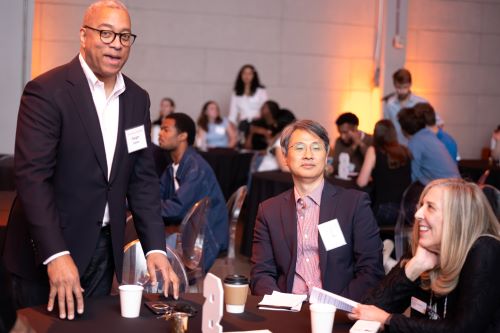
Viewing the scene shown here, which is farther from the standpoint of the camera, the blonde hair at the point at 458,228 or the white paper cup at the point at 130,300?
the blonde hair at the point at 458,228

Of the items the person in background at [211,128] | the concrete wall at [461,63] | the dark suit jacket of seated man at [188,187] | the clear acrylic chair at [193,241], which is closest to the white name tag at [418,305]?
the clear acrylic chair at [193,241]

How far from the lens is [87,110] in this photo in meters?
2.44

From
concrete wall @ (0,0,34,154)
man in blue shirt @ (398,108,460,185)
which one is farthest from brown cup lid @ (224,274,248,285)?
concrete wall @ (0,0,34,154)

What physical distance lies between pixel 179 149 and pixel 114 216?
2.45m

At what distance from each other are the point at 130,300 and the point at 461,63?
33.2 ft

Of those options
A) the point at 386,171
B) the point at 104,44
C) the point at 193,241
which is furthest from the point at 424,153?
the point at 104,44

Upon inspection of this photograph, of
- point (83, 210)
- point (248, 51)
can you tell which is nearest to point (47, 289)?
point (83, 210)

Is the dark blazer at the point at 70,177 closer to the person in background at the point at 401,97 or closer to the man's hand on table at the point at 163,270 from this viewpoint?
the man's hand on table at the point at 163,270

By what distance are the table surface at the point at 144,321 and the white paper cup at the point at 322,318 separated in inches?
4.1

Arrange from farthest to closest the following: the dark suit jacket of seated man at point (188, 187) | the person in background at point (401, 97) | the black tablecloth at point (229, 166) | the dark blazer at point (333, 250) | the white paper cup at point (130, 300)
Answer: the person in background at point (401, 97) < the black tablecloth at point (229, 166) < the dark suit jacket of seated man at point (188, 187) < the dark blazer at point (333, 250) < the white paper cup at point (130, 300)

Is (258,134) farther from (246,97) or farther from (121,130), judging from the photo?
(121,130)

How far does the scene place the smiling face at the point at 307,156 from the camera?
308 centimetres

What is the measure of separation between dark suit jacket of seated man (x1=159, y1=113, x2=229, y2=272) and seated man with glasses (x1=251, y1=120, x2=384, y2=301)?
1.47m

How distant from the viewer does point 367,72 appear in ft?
36.2
